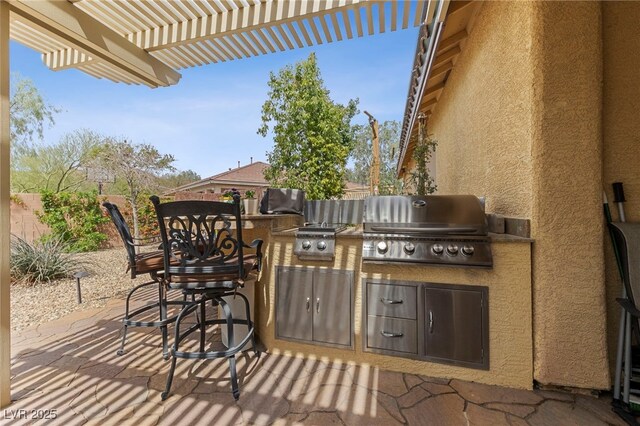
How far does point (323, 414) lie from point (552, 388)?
5.27 feet

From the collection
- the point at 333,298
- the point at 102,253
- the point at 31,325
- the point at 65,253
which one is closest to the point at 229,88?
the point at 102,253

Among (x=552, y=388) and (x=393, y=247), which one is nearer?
(x=552, y=388)

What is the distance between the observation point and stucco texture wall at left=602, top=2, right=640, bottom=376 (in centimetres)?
194

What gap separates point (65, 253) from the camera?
19.1ft

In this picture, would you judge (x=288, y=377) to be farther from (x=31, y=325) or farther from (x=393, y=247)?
(x=31, y=325)

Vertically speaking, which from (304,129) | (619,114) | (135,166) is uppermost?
(304,129)

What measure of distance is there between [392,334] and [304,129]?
377 inches

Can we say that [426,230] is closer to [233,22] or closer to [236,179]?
[233,22]

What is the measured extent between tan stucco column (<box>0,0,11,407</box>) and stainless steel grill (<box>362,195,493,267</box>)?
8.22ft

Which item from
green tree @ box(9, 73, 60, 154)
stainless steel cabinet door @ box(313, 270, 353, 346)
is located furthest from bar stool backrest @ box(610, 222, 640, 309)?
green tree @ box(9, 73, 60, 154)

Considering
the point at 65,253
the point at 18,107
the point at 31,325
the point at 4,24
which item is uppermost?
the point at 18,107

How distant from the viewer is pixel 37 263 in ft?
16.4

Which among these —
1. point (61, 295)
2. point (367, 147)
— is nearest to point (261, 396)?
point (61, 295)

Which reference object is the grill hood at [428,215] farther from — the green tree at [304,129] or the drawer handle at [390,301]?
the green tree at [304,129]
